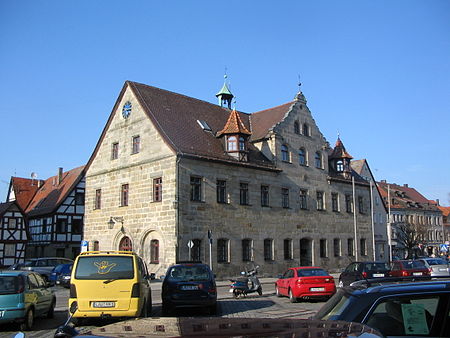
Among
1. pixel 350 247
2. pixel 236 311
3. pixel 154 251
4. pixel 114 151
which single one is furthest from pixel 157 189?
pixel 350 247

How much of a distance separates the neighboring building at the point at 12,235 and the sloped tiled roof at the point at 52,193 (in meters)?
2.82

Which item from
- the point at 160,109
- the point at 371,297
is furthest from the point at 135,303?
the point at 160,109

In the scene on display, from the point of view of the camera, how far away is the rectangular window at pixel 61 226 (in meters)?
44.3

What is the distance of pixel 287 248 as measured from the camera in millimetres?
34312

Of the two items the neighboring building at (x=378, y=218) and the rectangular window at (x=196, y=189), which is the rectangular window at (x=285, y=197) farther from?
the neighboring building at (x=378, y=218)

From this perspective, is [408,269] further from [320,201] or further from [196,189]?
[320,201]

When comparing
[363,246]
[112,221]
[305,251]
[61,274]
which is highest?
[112,221]

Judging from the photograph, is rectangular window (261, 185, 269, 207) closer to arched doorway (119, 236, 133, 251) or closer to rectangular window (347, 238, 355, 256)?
arched doorway (119, 236, 133, 251)

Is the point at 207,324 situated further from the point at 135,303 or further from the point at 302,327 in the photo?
the point at 135,303

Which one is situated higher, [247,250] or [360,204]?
[360,204]

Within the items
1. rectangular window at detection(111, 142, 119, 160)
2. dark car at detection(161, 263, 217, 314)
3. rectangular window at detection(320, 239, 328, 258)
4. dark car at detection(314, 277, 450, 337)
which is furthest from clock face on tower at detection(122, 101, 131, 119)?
dark car at detection(314, 277, 450, 337)

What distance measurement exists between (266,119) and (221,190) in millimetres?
9638

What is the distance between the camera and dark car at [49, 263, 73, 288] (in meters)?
26.2

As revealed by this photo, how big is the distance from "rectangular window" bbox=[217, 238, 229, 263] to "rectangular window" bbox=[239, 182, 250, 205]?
10.3 ft
